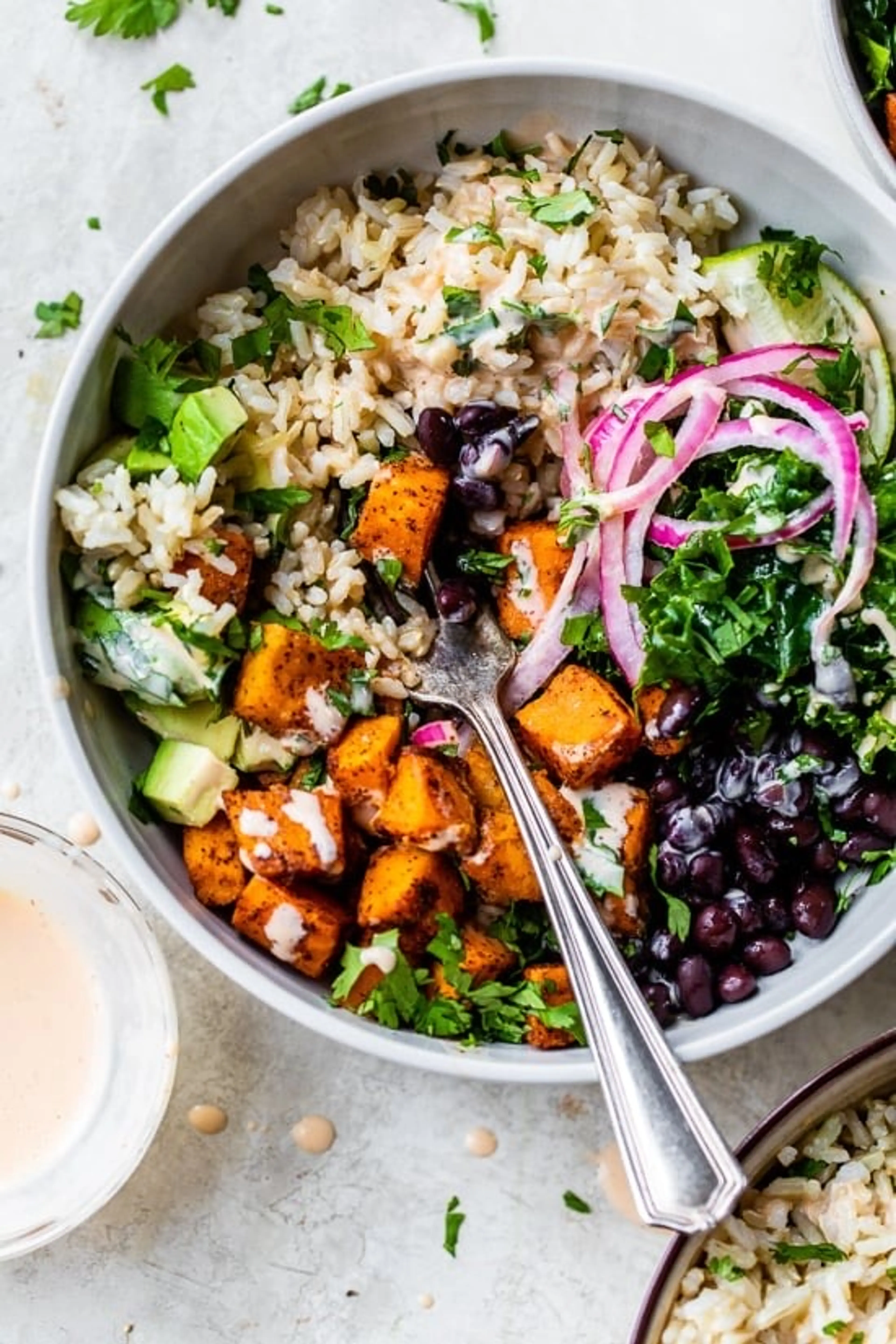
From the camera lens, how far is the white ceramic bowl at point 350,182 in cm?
241

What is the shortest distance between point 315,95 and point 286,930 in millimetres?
→ 1442

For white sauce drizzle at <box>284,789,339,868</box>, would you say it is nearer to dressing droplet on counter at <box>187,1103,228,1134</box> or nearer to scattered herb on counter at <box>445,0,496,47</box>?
dressing droplet on counter at <box>187,1103,228,1134</box>

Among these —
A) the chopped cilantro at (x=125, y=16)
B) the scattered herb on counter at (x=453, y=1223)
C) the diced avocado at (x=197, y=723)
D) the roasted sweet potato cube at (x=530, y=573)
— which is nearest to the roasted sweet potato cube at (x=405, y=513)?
the roasted sweet potato cube at (x=530, y=573)

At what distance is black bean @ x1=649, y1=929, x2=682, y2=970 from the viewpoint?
2510 millimetres

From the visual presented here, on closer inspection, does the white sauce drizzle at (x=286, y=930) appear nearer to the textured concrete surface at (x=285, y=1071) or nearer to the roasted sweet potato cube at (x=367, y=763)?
the roasted sweet potato cube at (x=367, y=763)

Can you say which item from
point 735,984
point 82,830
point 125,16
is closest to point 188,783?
point 82,830

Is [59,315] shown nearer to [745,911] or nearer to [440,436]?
[440,436]

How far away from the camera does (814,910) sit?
2.50 metres

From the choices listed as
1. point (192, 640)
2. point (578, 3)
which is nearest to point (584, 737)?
point (192, 640)

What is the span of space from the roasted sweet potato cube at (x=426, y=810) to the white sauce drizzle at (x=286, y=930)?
0.19 m

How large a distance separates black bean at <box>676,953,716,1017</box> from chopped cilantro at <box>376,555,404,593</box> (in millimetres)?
744

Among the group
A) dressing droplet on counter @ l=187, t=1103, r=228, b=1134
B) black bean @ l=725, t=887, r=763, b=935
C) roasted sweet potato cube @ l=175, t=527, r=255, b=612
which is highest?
roasted sweet potato cube @ l=175, t=527, r=255, b=612

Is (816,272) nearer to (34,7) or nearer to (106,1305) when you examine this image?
(34,7)

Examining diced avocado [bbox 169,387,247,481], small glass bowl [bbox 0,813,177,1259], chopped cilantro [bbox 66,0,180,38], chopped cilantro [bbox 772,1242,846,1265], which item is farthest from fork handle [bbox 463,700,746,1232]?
chopped cilantro [bbox 66,0,180,38]
